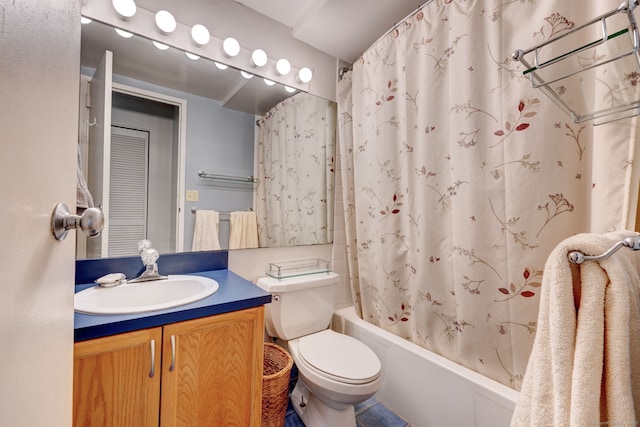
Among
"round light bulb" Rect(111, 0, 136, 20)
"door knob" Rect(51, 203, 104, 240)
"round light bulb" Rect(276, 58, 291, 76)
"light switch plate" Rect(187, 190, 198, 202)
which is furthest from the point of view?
"round light bulb" Rect(276, 58, 291, 76)

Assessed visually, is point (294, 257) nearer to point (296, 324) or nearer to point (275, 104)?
point (296, 324)

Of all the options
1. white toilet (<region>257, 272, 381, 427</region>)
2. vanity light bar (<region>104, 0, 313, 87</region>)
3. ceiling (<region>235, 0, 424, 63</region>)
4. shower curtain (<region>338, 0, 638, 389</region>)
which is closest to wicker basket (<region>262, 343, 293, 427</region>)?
white toilet (<region>257, 272, 381, 427</region>)

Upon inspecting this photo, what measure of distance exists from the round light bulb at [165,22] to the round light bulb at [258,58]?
0.41 m

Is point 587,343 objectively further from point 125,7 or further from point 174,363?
point 125,7

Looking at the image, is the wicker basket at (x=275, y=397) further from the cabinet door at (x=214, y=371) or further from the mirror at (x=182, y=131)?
the mirror at (x=182, y=131)

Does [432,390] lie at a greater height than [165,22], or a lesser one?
lesser

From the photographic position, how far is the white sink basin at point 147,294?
953 mm

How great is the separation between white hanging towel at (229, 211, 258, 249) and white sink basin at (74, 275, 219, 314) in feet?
1.04

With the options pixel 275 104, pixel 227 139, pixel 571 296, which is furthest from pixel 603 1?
pixel 227 139

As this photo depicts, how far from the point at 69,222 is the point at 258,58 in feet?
4.75

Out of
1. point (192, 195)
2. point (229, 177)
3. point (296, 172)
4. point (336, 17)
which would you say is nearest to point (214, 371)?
point (192, 195)

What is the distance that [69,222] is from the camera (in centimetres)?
45

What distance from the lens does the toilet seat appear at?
3.83 feet

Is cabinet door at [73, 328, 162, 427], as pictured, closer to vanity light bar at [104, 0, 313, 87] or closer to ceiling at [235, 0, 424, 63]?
vanity light bar at [104, 0, 313, 87]
